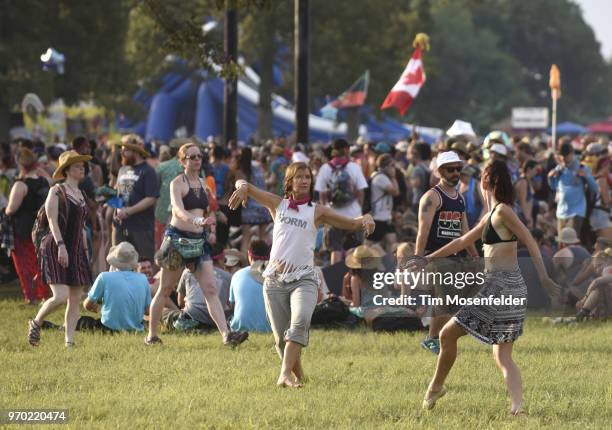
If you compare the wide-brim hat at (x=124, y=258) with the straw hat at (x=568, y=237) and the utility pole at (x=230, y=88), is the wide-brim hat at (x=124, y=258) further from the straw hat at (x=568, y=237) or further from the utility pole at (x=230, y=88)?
the utility pole at (x=230, y=88)

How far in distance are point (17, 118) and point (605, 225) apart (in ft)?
77.5

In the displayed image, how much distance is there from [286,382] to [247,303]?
11.9 feet

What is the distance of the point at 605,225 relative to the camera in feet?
63.7

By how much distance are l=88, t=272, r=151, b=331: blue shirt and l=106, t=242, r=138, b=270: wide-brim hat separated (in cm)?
12

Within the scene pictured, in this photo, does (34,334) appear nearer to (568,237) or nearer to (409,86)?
(568,237)

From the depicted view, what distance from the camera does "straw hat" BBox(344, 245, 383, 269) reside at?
14.9 meters

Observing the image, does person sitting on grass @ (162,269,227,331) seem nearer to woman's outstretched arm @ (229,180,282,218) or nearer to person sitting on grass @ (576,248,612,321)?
woman's outstretched arm @ (229,180,282,218)

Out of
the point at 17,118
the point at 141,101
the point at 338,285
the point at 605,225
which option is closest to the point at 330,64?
the point at 141,101

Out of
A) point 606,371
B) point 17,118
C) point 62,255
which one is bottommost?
point 606,371

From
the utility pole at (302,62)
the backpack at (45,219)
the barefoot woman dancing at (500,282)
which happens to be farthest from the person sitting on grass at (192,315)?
the utility pole at (302,62)

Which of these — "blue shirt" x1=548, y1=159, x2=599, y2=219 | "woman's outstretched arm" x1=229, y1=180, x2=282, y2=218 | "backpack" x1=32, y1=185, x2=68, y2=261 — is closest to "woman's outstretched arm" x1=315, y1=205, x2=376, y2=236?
"woman's outstretched arm" x1=229, y1=180, x2=282, y2=218

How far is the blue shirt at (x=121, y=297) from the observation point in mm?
13633

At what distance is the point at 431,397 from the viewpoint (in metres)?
9.44

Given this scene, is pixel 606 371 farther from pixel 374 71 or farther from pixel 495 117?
pixel 495 117
